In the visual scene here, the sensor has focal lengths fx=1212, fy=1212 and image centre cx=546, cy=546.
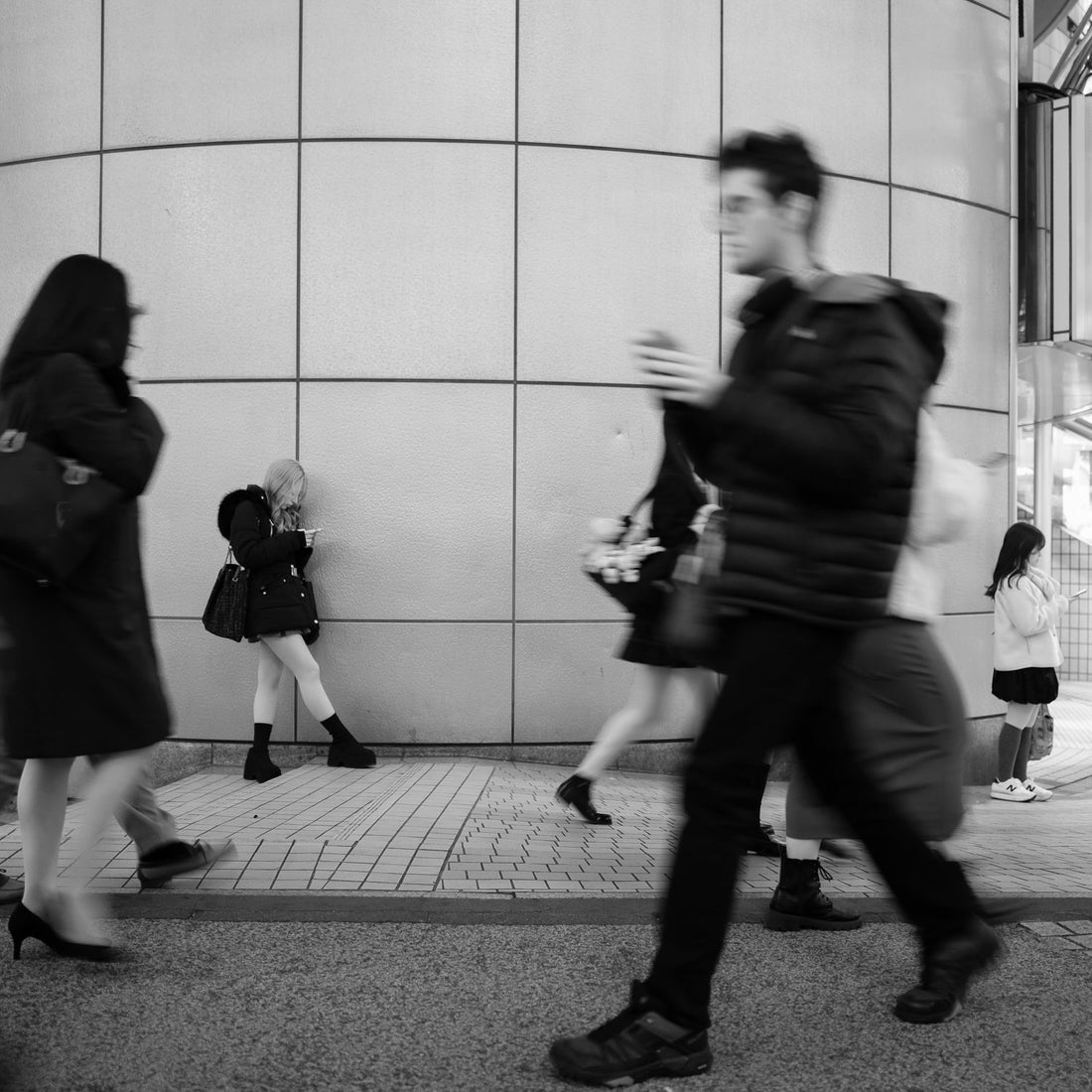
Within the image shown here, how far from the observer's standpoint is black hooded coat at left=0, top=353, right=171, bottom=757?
2.96 meters

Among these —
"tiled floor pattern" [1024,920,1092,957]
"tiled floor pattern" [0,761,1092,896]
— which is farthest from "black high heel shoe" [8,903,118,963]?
"tiled floor pattern" [1024,920,1092,957]

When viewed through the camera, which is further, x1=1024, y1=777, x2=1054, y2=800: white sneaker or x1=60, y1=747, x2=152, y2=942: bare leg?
x1=1024, y1=777, x2=1054, y2=800: white sneaker

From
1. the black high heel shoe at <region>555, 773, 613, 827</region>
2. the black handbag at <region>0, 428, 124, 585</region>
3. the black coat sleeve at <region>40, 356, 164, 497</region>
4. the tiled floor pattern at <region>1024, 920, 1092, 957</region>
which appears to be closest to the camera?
the black handbag at <region>0, 428, 124, 585</region>

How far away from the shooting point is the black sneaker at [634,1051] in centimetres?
239

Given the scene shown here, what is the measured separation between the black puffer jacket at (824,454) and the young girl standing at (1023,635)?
5.42m

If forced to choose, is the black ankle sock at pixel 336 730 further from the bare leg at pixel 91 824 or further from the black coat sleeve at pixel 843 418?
the black coat sleeve at pixel 843 418

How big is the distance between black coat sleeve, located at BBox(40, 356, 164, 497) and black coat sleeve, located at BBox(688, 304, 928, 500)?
1.52 m

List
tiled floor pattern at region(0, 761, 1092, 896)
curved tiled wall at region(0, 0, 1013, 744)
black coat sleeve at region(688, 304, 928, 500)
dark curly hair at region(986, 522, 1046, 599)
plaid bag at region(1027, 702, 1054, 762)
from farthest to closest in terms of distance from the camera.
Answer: plaid bag at region(1027, 702, 1054, 762) → dark curly hair at region(986, 522, 1046, 599) → curved tiled wall at region(0, 0, 1013, 744) → tiled floor pattern at region(0, 761, 1092, 896) → black coat sleeve at region(688, 304, 928, 500)

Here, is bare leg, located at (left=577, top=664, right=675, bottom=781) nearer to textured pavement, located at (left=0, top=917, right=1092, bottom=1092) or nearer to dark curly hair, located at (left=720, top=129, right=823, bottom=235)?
textured pavement, located at (left=0, top=917, right=1092, bottom=1092)

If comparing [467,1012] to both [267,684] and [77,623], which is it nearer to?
[77,623]

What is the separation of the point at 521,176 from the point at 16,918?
5338mm

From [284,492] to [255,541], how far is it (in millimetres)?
393

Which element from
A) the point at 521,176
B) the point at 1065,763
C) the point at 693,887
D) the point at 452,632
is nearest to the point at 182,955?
the point at 693,887

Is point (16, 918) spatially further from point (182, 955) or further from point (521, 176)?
point (521, 176)
